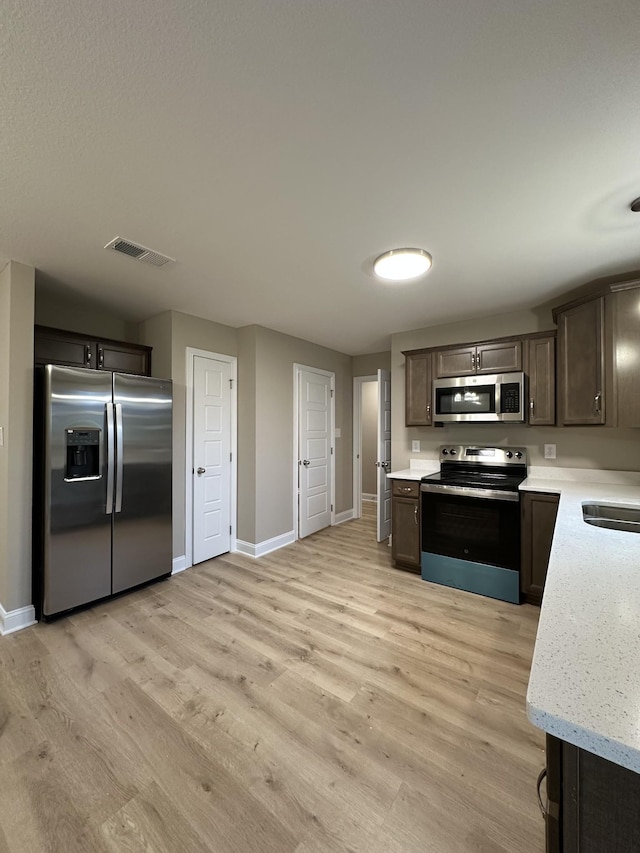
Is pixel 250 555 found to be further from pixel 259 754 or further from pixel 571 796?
pixel 571 796

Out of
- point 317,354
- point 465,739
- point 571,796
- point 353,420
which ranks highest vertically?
point 317,354

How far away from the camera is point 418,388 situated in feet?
12.0

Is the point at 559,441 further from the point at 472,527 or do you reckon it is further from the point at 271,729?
the point at 271,729

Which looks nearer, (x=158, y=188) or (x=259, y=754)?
(x=259, y=754)

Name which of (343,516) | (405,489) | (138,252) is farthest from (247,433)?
(343,516)

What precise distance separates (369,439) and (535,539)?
13.7ft

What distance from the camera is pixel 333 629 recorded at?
2436 mm

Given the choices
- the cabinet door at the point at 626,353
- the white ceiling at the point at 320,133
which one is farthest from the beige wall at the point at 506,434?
the white ceiling at the point at 320,133

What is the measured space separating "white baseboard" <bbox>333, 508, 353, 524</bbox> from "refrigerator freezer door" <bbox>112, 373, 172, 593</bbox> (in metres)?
2.54

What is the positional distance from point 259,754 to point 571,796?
4.44 feet

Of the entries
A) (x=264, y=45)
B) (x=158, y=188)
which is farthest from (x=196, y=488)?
(x=264, y=45)

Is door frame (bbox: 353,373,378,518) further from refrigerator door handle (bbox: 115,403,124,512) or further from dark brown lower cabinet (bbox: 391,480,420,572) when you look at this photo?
refrigerator door handle (bbox: 115,403,124,512)

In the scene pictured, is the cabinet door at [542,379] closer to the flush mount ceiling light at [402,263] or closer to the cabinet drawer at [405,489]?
the cabinet drawer at [405,489]

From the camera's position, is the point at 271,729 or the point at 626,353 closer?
the point at 271,729
